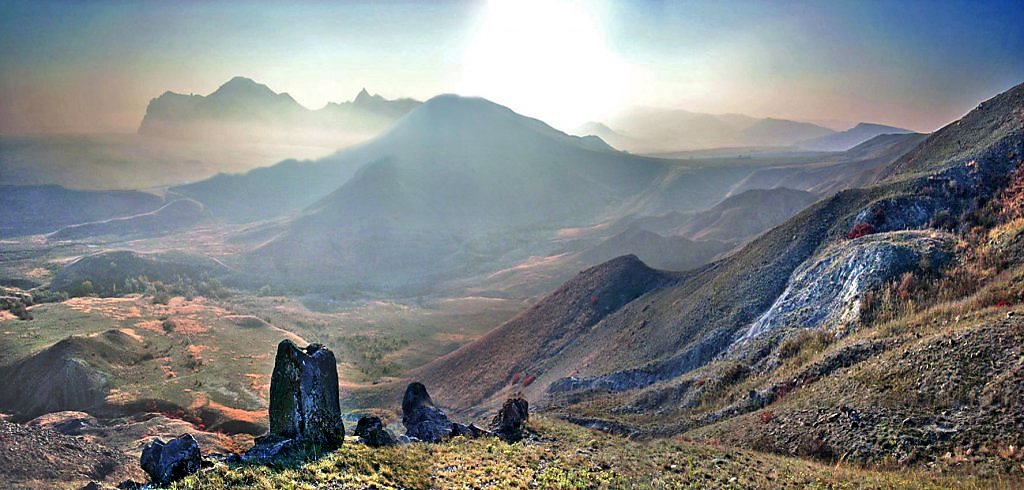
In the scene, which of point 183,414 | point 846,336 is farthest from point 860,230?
point 183,414

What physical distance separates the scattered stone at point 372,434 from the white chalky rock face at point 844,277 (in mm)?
16440

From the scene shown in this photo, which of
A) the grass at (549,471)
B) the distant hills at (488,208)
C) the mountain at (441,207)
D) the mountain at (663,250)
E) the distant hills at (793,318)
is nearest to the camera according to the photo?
the grass at (549,471)

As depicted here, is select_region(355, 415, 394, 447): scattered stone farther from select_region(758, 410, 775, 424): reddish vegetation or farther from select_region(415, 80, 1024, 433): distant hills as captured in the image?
select_region(758, 410, 775, 424): reddish vegetation

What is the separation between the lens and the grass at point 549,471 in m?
9.59

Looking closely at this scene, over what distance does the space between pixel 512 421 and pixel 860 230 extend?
19499 mm

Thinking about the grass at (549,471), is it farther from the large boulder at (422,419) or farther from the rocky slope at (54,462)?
the rocky slope at (54,462)

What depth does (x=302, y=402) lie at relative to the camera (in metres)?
11.8

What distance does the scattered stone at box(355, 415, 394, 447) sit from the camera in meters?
13.0

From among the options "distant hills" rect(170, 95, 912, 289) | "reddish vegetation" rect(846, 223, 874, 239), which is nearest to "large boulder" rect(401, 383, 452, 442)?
"reddish vegetation" rect(846, 223, 874, 239)

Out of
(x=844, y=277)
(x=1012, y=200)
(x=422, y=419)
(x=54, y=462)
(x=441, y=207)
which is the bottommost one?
(x=54, y=462)

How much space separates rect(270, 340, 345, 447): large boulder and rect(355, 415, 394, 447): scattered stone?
115 cm

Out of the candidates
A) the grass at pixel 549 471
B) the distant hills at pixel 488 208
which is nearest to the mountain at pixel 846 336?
the grass at pixel 549 471

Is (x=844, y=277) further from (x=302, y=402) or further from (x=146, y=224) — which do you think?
(x=146, y=224)

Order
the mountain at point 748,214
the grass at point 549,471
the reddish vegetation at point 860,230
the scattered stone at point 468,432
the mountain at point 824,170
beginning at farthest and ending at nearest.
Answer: the mountain at point 824,170 < the mountain at point 748,214 < the reddish vegetation at point 860,230 < the scattered stone at point 468,432 < the grass at point 549,471
